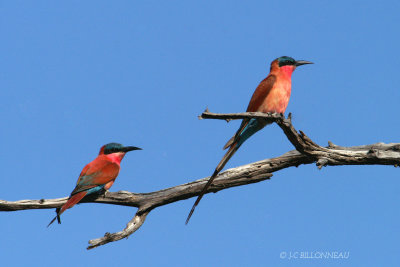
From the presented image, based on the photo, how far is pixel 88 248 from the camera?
4.14m

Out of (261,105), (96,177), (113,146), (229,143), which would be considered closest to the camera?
(229,143)

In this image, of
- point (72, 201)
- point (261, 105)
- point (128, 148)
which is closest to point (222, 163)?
point (261, 105)

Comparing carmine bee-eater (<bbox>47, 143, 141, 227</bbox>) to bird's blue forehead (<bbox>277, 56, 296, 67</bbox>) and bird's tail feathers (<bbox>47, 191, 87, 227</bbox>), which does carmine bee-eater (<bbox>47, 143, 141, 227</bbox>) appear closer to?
bird's tail feathers (<bbox>47, 191, 87, 227</bbox>)

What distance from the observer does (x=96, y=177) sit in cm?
484

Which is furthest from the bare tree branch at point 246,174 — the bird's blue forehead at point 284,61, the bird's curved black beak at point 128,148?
the bird's blue forehead at point 284,61

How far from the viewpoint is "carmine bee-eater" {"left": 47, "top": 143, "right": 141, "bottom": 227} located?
4.75 meters

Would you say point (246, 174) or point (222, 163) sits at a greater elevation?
point (222, 163)

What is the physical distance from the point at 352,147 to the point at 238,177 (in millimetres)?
1235

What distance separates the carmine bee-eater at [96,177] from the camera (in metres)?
4.75

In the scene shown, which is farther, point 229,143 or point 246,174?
point 246,174

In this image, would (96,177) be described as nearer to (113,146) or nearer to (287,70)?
(113,146)

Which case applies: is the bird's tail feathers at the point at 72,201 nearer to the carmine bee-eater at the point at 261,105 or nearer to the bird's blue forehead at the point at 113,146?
the bird's blue forehead at the point at 113,146

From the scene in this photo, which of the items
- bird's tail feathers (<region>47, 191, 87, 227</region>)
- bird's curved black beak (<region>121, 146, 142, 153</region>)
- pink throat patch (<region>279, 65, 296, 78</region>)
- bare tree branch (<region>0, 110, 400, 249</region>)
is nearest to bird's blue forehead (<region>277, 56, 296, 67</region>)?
pink throat patch (<region>279, 65, 296, 78</region>)

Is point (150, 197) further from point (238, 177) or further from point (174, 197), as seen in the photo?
point (238, 177)
